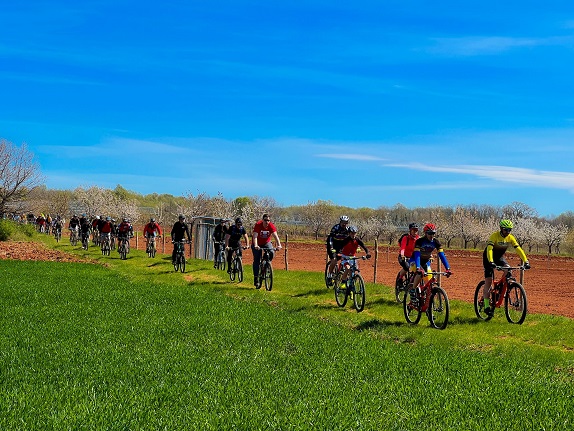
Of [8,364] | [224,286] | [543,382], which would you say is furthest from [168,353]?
[224,286]

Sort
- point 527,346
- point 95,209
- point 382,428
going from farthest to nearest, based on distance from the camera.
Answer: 1. point 95,209
2. point 527,346
3. point 382,428

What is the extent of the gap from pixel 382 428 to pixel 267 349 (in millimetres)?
4038

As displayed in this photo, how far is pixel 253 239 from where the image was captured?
1861 centimetres

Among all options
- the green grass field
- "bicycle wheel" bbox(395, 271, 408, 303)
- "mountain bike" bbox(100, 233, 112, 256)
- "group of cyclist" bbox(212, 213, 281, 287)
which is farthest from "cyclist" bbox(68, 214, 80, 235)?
"bicycle wheel" bbox(395, 271, 408, 303)

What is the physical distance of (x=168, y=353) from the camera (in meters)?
10.1

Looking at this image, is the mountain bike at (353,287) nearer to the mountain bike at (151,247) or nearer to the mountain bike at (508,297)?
the mountain bike at (508,297)

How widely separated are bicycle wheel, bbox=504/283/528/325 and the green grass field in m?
0.35

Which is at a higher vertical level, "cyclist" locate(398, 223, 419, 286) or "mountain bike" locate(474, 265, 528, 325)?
"cyclist" locate(398, 223, 419, 286)

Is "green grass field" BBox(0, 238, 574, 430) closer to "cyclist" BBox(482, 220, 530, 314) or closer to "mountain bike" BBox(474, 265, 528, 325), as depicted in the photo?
"mountain bike" BBox(474, 265, 528, 325)

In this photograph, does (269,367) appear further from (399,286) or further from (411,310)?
(399,286)

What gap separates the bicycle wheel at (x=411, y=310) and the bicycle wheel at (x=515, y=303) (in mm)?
2004

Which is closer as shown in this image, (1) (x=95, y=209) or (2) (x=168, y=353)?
(2) (x=168, y=353)

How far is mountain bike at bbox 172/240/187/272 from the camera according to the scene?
→ 81.7ft

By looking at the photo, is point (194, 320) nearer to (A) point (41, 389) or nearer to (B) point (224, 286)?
(A) point (41, 389)
